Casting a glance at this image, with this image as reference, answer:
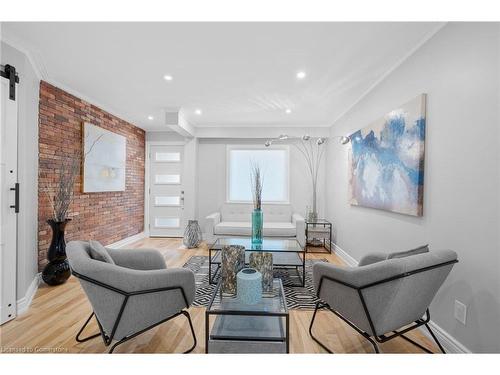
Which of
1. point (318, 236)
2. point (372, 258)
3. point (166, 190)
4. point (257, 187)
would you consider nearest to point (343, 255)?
point (318, 236)

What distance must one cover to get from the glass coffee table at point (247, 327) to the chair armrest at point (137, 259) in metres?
0.65

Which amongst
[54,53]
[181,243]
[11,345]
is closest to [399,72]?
[54,53]

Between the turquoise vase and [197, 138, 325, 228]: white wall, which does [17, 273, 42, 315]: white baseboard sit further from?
[197, 138, 325, 228]: white wall

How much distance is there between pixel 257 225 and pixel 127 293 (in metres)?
1.73

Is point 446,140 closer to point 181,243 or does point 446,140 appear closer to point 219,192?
point 219,192

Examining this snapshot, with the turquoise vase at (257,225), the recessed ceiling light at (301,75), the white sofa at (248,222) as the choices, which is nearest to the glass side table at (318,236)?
the white sofa at (248,222)

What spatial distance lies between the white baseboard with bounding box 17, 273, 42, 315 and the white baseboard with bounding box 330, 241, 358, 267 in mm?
3681

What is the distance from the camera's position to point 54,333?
1.79 m

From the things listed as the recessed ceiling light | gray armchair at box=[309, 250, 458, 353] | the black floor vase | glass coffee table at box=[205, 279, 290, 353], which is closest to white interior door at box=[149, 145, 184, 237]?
the black floor vase

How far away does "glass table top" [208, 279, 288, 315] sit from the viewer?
145cm

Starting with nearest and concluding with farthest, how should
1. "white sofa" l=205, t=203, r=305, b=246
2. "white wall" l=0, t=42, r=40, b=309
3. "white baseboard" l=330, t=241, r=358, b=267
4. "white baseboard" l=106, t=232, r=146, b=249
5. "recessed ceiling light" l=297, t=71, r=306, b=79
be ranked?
1. "white wall" l=0, t=42, r=40, b=309
2. "recessed ceiling light" l=297, t=71, r=306, b=79
3. "white baseboard" l=330, t=241, r=358, b=267
4. "white sofa" l=205, t=203, r=305, b=246
5. "white baseboard" l=106, t=232, r=146, b=249

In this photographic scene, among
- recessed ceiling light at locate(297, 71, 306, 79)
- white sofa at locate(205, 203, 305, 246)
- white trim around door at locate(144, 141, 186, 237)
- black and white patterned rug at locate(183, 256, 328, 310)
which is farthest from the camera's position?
white trim around door at locate(144, 141, 186, 237)

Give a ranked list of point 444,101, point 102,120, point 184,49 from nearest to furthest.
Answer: point 444,101, point 184,49, point 102,120
